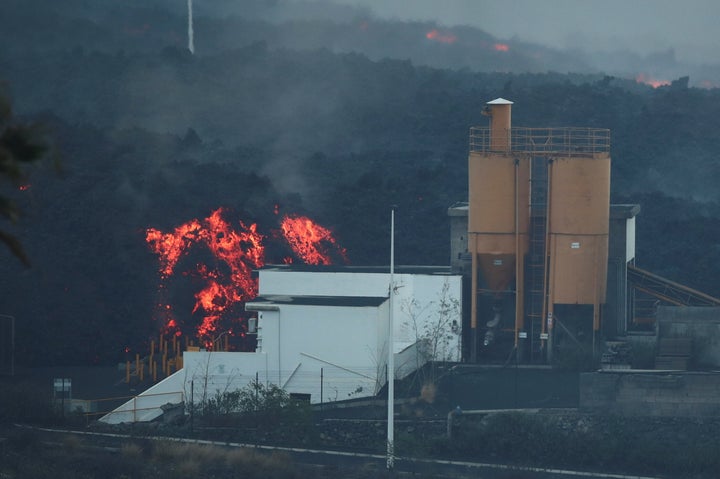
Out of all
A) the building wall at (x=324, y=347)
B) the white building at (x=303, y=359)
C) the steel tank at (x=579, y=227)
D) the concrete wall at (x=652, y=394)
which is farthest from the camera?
the steel tank at (x=579, y=227)

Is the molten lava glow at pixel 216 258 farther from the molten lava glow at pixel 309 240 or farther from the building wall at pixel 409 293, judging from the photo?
the building wall at pixel 409 293

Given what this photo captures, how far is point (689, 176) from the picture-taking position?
247 ft

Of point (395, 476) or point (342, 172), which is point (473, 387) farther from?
point (342, 172)

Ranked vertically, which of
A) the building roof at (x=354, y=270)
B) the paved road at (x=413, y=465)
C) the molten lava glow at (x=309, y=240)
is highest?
the molten lava glow at (x=309, y=240)

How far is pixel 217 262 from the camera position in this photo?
4438 centimetres

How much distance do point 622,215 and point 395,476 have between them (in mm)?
17106

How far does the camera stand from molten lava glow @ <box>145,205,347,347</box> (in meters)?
42.4

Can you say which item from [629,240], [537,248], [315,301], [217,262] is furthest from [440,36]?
[315,301]

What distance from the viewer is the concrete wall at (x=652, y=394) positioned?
30734mm

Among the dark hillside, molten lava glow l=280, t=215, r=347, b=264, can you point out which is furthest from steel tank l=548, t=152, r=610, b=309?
molten lava glow l=280, t=215, r=347, b=264

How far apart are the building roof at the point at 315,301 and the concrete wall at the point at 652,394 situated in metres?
6.93

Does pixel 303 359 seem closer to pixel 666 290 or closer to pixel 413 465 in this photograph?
pixel 413 465

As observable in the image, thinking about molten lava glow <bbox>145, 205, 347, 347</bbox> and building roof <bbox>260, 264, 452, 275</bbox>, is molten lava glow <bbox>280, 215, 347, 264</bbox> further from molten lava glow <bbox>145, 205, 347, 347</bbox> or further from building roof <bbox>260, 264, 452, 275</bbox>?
building roof <bbox>260, 264, 452, 275</bbox>

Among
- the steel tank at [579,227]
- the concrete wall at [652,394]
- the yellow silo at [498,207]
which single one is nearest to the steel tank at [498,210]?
the yellow silo at [498,207]
